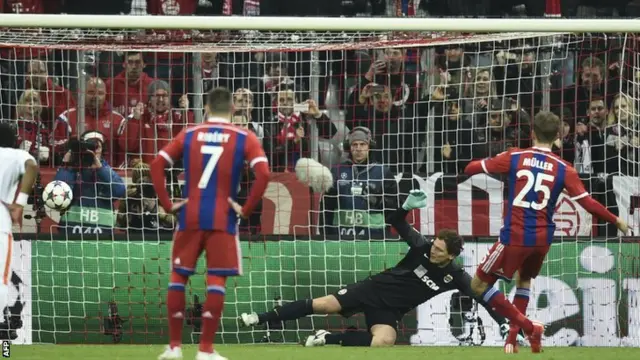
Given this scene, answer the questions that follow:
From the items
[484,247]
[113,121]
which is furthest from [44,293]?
[484,247]

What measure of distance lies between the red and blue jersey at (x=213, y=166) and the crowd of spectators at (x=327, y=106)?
15.9 ft

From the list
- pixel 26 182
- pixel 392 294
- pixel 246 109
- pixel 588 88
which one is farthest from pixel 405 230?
pixel 26 182

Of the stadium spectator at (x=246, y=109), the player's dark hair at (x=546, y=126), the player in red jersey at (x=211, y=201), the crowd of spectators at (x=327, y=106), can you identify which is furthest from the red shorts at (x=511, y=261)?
the stadium spectator at (x=246, y=109)

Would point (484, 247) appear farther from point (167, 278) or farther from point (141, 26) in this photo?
point (141, 26)

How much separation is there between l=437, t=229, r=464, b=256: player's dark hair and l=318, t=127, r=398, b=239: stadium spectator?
4.60 ft

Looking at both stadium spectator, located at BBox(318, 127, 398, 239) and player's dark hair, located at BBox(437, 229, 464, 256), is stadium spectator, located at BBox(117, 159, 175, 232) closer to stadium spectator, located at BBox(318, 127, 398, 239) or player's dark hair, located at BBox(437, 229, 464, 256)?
stadium spectator, located at BBox(318, 127, 398, 239)

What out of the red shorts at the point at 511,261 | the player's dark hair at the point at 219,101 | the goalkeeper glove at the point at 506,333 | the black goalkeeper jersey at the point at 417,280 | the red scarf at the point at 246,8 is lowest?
the goalkeeper glove at the point at 506,333

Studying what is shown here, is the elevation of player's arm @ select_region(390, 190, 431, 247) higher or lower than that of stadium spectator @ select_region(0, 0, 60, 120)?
lower

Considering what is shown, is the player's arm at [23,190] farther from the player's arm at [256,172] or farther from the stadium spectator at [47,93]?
the stadium spectator at [47,93]

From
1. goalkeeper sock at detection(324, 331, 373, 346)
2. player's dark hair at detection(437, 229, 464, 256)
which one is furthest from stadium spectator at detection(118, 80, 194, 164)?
player's dark hair at detection(437, 229, 464, 256)

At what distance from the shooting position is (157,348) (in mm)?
12000

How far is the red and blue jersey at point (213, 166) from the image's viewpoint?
9.02 metres

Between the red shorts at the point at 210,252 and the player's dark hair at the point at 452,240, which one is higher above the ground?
the red shorts at the point at 210,252

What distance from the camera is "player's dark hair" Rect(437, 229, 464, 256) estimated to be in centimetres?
1264
